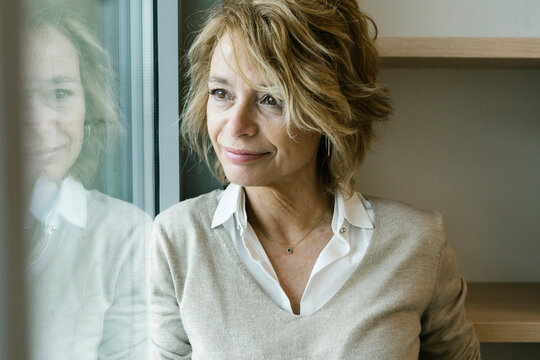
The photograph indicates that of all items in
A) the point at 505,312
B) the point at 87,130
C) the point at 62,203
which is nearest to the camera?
the point at 62,203

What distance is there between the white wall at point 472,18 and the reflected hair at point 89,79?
87 cm

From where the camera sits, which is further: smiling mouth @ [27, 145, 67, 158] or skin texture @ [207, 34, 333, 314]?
skin texture @ [207, 34, 333, 314]

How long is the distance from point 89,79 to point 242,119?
348 mm

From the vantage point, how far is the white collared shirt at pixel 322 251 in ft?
3.48

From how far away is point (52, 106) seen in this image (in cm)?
50

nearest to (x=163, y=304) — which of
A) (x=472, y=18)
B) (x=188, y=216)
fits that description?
(x=188, y=216)

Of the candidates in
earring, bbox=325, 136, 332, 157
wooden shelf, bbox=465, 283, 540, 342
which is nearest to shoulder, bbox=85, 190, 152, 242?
earring, bbox=325, 136, 332, 157

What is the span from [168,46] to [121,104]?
354mm

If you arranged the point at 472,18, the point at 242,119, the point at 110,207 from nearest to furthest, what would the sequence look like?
the point at 110,207 → the point at 242,119 → the point at 472,18

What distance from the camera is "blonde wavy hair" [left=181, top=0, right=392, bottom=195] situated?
0.99 metres

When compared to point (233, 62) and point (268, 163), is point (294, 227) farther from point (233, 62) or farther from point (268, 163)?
point (233, 62)

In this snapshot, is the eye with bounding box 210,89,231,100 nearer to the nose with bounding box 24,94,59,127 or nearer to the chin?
the chin

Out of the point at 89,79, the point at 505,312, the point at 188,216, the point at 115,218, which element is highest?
the point at 89,79

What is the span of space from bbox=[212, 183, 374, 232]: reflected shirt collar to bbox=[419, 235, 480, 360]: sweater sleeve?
0.16 metres
